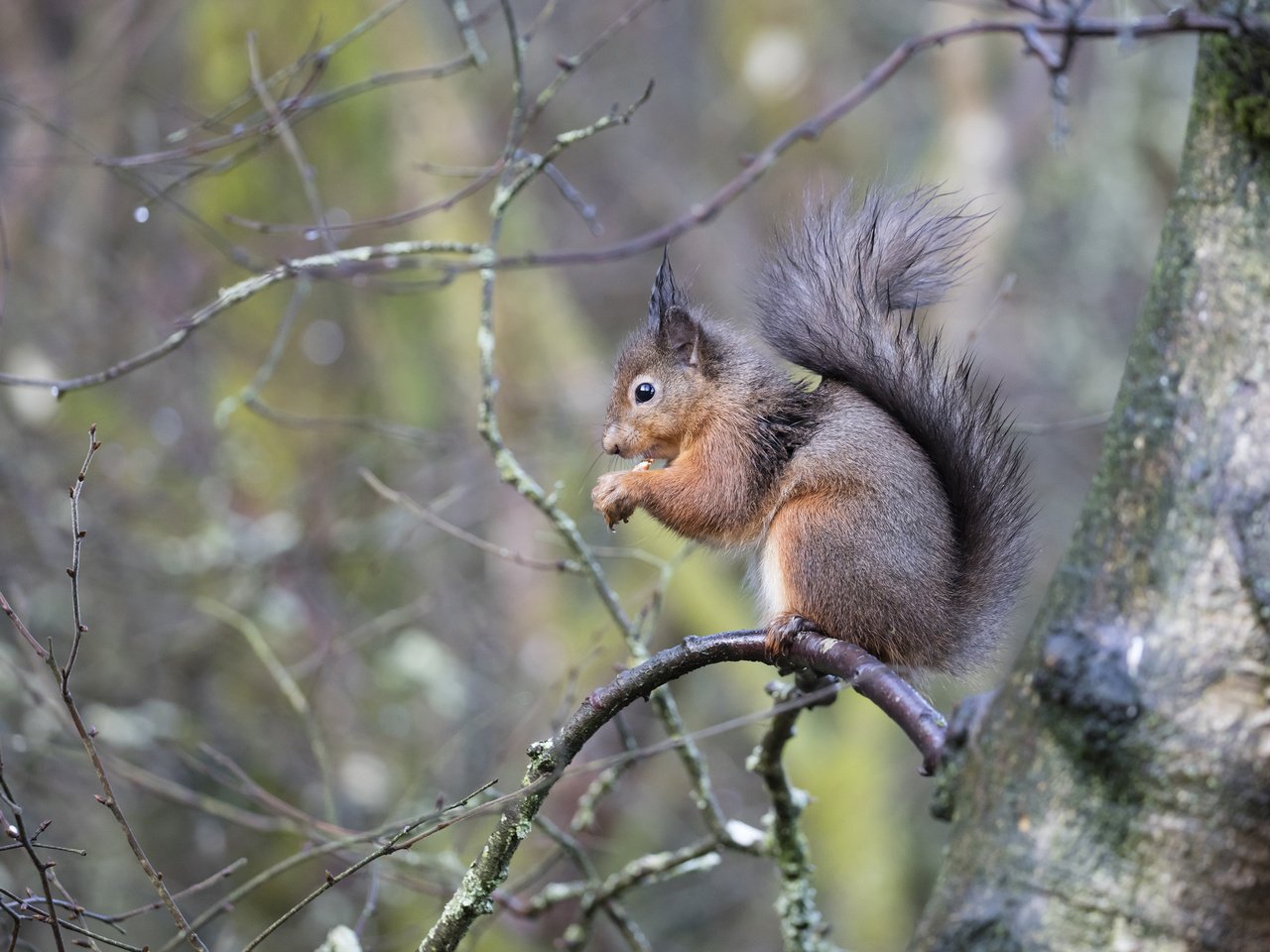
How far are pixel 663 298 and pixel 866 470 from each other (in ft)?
2.69

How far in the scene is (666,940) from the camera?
576 cm

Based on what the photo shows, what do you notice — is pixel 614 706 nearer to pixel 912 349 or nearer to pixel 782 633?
pixel 782 633

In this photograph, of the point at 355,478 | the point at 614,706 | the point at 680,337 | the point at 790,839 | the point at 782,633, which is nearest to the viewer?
the point at 614,706

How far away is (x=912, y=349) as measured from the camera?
229 cm

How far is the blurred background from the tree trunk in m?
2.51

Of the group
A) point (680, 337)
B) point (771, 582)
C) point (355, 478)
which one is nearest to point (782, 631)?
point (771, 582)

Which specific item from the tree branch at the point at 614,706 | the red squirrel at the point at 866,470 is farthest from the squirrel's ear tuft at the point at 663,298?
the tree branch at the point at 614,706

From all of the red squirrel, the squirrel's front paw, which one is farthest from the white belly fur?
the squirrel's front paw

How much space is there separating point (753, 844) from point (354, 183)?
3.48m

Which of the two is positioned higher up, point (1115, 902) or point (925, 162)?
point (925, 162)

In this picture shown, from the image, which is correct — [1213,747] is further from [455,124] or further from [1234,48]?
[455,124]

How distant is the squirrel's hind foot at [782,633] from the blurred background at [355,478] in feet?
4.87

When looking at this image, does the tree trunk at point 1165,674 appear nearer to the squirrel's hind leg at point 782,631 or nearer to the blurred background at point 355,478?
the squirrel's hind leg at point 782,631

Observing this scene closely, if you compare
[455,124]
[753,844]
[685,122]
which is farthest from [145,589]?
[685,122]
